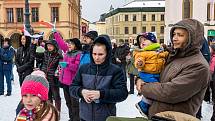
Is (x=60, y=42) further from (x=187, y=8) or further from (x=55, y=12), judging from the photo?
(x=55, y=12)

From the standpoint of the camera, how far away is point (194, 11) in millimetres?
34250

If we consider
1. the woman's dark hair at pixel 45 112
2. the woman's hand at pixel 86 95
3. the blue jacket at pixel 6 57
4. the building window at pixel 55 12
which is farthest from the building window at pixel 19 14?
the woman's dark hair at pixel 45 112

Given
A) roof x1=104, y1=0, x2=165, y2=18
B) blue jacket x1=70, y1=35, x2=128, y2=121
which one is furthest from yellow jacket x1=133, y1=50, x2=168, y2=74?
roof x1=104, y1=0, x2=165, y2=18

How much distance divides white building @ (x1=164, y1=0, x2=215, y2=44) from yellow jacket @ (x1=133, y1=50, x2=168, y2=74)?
30.6m

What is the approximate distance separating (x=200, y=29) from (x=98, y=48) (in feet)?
4.14

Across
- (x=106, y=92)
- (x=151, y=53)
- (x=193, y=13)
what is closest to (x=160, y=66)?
(x=151, y=53)

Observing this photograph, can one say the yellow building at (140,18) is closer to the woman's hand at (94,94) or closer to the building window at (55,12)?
the building window at (55,12)

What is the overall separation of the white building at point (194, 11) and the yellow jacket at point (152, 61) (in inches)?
1206

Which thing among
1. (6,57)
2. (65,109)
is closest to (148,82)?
(65,109)

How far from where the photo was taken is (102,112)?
12.8 ft

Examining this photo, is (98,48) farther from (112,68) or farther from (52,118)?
(52,118)

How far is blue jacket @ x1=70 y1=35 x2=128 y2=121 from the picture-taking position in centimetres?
384

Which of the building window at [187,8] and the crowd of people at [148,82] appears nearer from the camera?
the crowd of people at [148,82]

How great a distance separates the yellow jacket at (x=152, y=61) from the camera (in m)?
3.20
